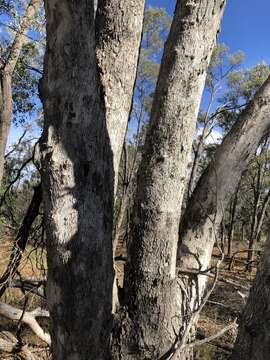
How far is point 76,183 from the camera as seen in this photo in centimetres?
159

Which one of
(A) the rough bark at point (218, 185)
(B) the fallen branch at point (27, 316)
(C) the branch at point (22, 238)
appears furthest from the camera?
(B) the fallen branch at point (27, 316)

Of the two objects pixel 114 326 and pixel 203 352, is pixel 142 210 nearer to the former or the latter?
pixel 114 326

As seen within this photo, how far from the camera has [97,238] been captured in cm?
164

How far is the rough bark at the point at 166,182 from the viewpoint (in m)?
1.80

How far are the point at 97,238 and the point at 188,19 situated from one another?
99 cm

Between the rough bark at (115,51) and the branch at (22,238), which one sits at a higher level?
the rough bark at (115,51)

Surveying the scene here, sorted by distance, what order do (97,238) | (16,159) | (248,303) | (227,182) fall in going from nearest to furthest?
(248,303), (97,238), (227,182), (16,159)

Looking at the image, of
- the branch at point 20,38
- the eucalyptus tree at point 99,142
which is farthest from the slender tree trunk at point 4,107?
the eucalyptus tree at point 99,142

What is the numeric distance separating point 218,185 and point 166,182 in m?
0.30

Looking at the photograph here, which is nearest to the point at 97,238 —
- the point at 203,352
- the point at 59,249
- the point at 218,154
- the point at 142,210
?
the point at 59,249

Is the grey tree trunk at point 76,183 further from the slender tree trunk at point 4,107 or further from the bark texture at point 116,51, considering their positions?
the slender tree trunk at point 4,107

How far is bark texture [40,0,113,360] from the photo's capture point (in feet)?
5.08

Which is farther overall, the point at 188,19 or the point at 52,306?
the point at 188,19

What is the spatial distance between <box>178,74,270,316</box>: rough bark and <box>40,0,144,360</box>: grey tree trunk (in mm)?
463
